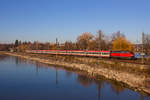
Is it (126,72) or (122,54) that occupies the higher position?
(122,54)

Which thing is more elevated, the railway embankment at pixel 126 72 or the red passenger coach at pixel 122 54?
the red passenger coach at pixel 122 54

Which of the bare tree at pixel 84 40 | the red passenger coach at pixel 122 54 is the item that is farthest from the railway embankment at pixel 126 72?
the bare tree at pixel 84 40

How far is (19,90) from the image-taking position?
21.1 meters

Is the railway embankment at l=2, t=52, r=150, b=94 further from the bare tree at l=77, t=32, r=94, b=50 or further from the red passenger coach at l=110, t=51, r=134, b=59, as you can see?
the bare tree at l=77, t=32, r=94, b=50

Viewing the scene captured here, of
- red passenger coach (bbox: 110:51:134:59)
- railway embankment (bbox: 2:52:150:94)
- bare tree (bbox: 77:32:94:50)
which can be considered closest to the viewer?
railway embankment (bbox: 2:52:150:94)

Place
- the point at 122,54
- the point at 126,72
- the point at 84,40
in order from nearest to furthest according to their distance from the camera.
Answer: the point at 126,72 < the point at 122,54 < the point at 84,40

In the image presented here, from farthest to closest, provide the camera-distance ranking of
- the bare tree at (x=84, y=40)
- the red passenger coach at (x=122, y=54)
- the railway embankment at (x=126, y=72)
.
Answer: the bare tree at (x=84, y=40) → the red passenger coach at (x=122, y=54) → the railway embankment at (x=126, y=72)

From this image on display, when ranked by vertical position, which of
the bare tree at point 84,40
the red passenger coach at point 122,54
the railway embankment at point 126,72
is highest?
the bare tree at point 84,40

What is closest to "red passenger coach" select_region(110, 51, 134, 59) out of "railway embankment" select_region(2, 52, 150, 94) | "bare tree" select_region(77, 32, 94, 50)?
Result: "railway embankment" select_region(2, 52, 150, 94)

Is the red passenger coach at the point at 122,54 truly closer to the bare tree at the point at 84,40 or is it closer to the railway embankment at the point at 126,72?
the railway embankment at the point at 126,72

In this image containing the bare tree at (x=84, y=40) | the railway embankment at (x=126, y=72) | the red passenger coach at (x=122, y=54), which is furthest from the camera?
the bare tree at (x=84, y=40)

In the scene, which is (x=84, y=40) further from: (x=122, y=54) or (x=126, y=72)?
(x=126, y=72)

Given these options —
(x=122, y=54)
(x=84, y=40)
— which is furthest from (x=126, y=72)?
(x=84, y=40)

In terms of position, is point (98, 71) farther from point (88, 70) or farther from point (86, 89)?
point (86, 89)
